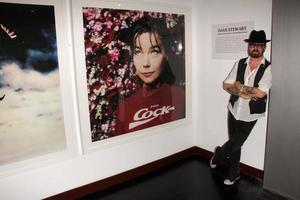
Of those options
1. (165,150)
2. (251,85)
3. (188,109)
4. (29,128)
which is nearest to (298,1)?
(251,85)

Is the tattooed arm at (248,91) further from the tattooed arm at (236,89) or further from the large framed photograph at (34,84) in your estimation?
the large framed photograph at (34,84)

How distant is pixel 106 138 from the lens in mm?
2852

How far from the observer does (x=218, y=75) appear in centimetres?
332

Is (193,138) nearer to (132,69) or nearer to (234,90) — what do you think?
(234,90)

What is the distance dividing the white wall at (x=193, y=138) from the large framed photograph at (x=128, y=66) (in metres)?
0.18

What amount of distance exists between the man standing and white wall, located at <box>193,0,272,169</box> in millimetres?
191

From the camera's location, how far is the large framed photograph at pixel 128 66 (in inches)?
103

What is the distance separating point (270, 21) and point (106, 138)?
2120mm

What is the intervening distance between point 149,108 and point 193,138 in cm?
97

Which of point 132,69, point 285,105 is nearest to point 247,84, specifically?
point 285,105

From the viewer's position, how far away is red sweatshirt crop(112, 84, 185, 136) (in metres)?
2.95

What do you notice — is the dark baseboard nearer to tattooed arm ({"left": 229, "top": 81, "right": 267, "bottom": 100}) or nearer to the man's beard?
tattooed arm ({"left": 229, "top": 81, "right": 267, "bottom": 100})

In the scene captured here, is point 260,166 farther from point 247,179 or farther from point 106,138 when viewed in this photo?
point 106,138

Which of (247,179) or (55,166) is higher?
(55,166)
